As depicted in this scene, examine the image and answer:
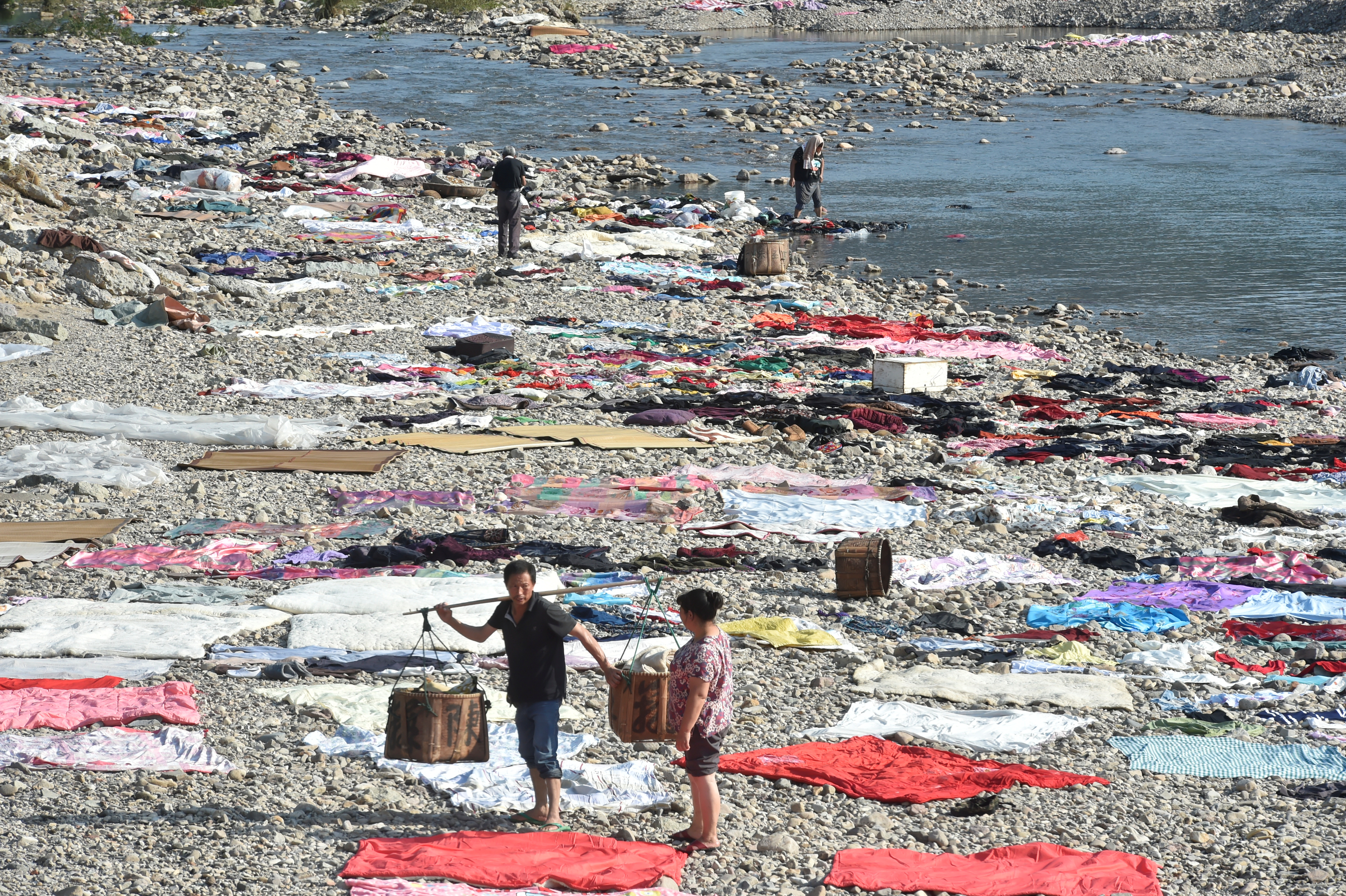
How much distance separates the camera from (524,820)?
6.20 m

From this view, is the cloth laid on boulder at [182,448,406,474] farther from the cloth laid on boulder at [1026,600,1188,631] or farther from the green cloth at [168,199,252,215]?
the green cloth at [168,199,252,215]

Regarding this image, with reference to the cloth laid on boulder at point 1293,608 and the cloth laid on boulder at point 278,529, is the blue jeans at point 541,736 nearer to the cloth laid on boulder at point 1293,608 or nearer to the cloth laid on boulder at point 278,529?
the cloth laid on boulder at point 278,529

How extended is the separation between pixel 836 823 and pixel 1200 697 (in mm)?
2796

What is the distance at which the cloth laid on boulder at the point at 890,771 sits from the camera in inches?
263

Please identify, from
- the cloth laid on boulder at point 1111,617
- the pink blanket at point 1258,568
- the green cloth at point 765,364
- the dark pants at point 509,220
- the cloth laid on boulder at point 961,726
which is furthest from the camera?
the dark pants at point 509,220

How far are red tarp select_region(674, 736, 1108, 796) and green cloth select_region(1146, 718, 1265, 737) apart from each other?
0.88m

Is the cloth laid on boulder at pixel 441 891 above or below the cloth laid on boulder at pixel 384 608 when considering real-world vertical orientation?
above

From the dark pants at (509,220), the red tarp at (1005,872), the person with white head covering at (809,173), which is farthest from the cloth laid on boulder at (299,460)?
the person with white head covering at (809,173)

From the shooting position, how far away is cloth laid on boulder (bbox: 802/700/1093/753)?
7410mm

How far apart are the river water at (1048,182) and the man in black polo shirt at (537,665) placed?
15010 mm

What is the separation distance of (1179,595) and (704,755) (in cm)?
512

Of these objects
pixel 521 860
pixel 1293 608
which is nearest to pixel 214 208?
pixel 1293 608

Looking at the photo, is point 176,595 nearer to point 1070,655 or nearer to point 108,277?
point 1070,655

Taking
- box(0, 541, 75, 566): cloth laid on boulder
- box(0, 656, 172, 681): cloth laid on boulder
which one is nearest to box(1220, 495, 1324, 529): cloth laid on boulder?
box(0, 656, 172, 681): cloth laid on boulder
